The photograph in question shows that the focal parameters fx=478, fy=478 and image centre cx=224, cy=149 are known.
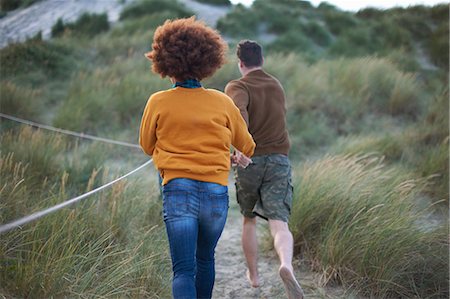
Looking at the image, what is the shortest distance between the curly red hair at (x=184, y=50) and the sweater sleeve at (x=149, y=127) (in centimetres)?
22

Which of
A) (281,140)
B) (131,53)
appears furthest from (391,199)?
A: (131,53)

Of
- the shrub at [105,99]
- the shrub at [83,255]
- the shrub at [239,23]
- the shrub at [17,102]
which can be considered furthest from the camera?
the shrub at [239,23]

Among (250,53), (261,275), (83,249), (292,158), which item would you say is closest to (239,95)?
(250,53)

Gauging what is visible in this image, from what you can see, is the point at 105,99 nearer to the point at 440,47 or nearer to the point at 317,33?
the point at 317,33

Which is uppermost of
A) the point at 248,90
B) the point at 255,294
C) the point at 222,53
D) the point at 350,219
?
the point at 222,53

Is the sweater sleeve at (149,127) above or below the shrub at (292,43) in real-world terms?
above

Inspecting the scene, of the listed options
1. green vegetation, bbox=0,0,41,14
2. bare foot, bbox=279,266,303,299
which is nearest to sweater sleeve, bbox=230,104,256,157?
bare foot, bbox=279,266,303,299

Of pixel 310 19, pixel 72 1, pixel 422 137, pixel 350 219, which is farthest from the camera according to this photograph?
pixel 310 19

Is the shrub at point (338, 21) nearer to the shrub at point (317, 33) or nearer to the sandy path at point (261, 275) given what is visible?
the shrub at point (317, 33)

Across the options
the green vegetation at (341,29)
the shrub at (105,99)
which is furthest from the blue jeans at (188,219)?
the green vegetation at (341,29)

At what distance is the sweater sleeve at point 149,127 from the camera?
2465 mm

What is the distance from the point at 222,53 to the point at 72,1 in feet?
44.1

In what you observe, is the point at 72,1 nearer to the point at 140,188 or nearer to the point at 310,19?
the point at 310,19

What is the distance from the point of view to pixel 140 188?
4.86 m
